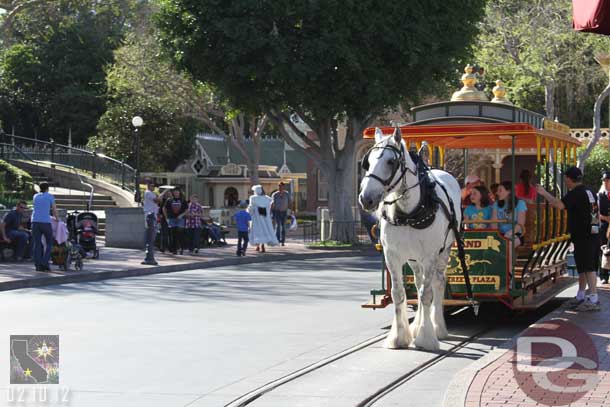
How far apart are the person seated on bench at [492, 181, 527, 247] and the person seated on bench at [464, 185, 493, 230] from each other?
9 cm

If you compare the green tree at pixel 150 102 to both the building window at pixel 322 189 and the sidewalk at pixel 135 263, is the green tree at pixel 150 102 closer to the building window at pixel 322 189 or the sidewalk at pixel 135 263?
the sidewalk at pixel 135 263

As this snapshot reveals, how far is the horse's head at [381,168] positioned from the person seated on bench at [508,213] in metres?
2.42

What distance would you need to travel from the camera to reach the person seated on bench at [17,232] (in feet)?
75.6

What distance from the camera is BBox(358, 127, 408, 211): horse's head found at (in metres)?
10.4

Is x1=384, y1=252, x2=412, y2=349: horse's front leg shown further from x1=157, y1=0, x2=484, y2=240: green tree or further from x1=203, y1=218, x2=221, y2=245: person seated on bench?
x1=203, y1=218, x2=221, y2=245: person seated on bench

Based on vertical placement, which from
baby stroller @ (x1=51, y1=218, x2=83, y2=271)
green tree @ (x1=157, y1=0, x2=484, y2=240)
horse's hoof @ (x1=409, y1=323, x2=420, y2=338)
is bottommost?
horse's hoof @ (x1=409, y1=323, x2=420, y2=338)

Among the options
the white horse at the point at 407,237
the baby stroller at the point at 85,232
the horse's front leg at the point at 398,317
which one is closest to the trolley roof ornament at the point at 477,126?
the white horse at the point at 407,237

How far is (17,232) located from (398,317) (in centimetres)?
1395

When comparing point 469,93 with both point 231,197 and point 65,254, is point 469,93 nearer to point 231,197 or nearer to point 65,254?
point 65,254

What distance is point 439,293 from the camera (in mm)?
11883

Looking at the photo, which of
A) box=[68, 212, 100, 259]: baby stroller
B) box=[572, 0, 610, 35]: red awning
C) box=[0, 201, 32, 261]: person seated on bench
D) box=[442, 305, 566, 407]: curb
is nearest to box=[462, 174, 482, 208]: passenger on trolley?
box=[442, 305, 566, 407]: curb

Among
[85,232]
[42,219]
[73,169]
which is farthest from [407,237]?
[73,169]

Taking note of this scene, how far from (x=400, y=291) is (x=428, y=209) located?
936 mm

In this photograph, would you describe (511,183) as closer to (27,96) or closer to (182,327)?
(182,327)
